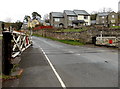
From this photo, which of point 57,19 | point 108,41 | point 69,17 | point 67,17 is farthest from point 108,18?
point 108,41

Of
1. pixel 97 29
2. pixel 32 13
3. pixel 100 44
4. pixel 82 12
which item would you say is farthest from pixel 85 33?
pixel 32 13

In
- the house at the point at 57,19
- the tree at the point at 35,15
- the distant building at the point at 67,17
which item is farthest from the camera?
the tree at the point at 35,15

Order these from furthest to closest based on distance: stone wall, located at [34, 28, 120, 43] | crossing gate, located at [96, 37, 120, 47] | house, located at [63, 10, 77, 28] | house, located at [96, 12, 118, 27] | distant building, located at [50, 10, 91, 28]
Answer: house, located at [96, 12, 118, 27] → distant building, located at [50, 10, 91, 28] → house, located at [63, 10, 77, 28] → stone wall, located at [34, 28, 120, 43] → crossing gate, located at [96, 37, 120, 47]

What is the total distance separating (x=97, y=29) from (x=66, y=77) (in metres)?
22.4

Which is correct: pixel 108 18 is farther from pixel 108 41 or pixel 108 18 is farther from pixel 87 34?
pixel 108 41

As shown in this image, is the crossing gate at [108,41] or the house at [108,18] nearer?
the crossing gate at [108,41]

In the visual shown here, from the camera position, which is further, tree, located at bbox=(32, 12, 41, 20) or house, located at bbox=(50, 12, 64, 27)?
tree, located at bbox=(32, 12, 41, 20)

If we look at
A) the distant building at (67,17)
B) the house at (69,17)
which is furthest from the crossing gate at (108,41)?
the distant building at (67,17)

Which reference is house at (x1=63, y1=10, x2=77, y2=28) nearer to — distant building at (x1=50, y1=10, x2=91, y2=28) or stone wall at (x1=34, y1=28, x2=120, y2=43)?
distant building at (x1=50, y1=10, x2=91, y2=28)

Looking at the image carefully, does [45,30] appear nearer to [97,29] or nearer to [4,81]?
[97,29]

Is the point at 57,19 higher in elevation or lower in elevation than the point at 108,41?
higher

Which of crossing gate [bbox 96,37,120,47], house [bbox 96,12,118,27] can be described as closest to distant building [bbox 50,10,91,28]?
house [bbox 96,12,118,27]

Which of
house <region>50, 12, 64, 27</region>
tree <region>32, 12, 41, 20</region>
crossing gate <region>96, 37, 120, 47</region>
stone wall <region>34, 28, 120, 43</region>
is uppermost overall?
tree <region>32, 12, 41, 20</region>

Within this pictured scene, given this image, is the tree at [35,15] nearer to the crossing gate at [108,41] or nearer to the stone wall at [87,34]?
the stone wall at [87,34]
